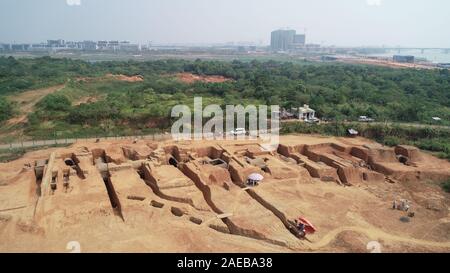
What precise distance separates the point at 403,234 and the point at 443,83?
4593cm

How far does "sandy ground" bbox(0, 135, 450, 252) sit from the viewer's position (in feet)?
48.1

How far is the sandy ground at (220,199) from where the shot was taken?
48.1 feet

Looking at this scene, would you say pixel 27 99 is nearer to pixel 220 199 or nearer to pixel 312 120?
pixel 312 120

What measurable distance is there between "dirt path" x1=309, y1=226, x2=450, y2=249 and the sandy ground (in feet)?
0.16

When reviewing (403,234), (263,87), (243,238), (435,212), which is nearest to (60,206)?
(243,238)

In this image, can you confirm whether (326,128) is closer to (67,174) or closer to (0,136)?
(67,174)

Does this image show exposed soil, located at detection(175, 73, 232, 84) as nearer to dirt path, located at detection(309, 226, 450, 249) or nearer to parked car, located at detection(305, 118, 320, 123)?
parked car, located at detection(305, 118, 320, 123)

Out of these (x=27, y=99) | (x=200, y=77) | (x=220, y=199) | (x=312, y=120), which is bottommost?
(x=220, y=199)

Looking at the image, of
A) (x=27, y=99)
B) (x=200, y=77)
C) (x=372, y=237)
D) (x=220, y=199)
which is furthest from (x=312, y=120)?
(x=200, y=77)

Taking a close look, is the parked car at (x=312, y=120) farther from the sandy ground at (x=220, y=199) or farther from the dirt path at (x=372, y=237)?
the dirt path at (x=372, y=237)

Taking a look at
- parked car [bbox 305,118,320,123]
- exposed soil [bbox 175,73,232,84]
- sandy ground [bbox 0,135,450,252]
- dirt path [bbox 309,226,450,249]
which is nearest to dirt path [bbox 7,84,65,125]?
sandy ground [bbox 0,135,450,252]

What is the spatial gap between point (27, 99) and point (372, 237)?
44.3 metres

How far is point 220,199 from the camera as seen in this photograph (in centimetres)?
1838

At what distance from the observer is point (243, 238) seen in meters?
15.1
